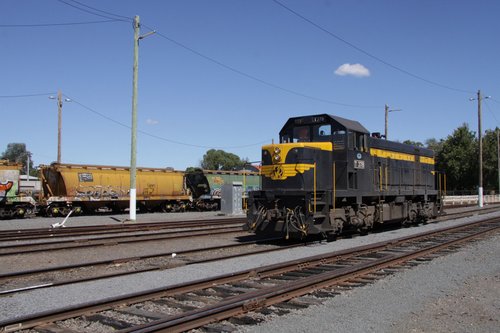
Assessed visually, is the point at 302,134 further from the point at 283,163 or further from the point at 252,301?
the point at 252,301

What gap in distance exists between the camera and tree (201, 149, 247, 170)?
111875 mm

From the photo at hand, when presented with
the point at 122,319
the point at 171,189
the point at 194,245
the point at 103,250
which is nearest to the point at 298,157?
the point at 194,245

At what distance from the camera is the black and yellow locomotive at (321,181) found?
41.9ft

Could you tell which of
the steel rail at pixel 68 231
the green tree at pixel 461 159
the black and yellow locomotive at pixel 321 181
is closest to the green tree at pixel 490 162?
the green tree at pixel 461 159

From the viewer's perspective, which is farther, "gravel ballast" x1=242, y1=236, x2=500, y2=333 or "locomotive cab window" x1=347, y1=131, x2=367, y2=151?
"locomotive cab window" x1=347, y1=131, x2=367, y2=151

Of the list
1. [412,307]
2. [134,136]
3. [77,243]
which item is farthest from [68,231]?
[412,307]

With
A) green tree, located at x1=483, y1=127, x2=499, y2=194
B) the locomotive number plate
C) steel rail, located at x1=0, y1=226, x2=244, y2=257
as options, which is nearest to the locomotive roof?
the locomotive number plate

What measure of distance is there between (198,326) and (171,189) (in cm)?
2766

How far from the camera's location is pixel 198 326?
5.30m

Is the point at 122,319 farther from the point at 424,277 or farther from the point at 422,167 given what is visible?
the point at 422,167

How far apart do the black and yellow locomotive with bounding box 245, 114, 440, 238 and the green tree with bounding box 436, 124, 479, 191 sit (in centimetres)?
4938

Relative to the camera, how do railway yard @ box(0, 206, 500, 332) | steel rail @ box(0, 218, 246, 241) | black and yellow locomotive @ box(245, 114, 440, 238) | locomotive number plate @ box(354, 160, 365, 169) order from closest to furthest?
railway yard @ box(0, 206, 500, 332) < black and yellow locomotive @ box(245, 114, 440, 238) < locomotive number plate @ box(354, 160, 365, 169) < steel rail @ box(0, 218, 246, 241)

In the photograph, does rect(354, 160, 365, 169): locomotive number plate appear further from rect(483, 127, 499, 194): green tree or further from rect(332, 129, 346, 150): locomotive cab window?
rect(483, 127, 499, 194): green tree

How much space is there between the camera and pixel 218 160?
114 metres
